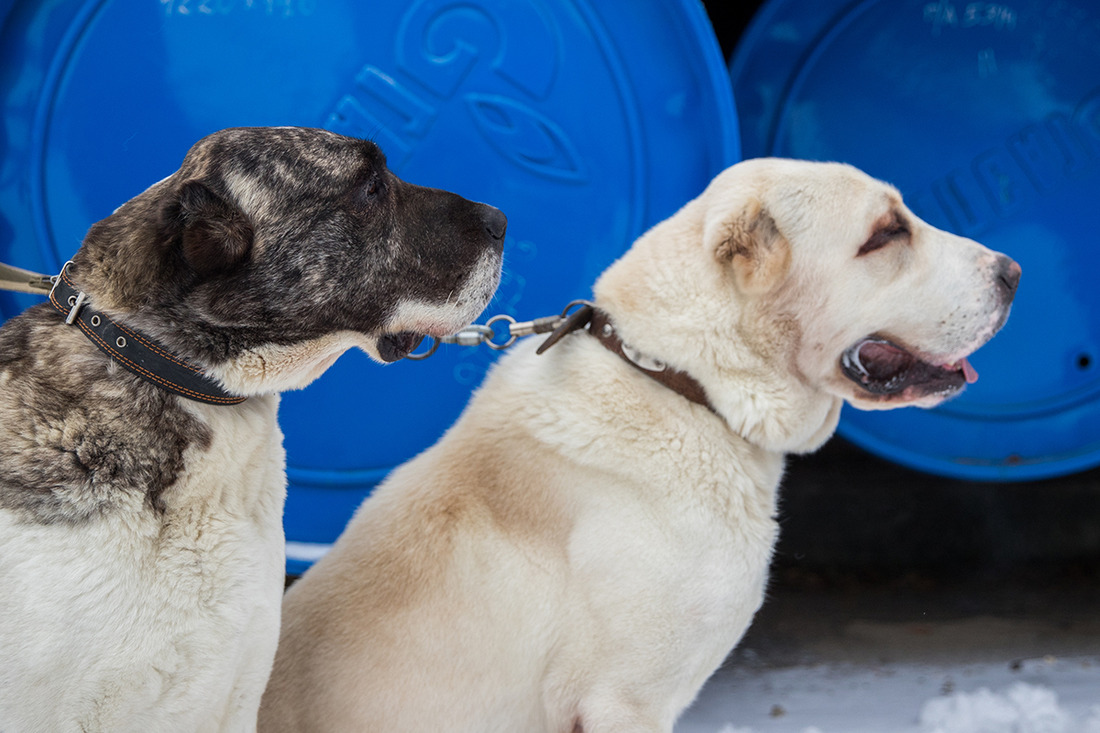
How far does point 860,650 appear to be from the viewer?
3.49 m

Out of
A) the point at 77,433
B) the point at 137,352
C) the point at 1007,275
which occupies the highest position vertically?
the point at 1007,275

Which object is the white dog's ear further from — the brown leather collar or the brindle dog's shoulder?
the brindle dog's shoulder

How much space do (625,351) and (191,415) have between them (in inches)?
42.0

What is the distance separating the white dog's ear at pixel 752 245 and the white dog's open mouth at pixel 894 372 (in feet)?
0.94

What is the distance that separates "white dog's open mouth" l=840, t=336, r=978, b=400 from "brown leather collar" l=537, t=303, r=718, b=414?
377mm

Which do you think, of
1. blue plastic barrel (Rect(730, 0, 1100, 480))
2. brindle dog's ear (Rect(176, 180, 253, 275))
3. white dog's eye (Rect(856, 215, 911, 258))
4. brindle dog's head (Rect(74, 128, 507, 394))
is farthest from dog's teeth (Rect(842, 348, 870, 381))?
blue plastic barrel (Rect(730, 0, 1100, 480))

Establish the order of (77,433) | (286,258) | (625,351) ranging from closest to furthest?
(77,433), (286,258), (625,351)

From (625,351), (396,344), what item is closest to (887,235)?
(625,351)

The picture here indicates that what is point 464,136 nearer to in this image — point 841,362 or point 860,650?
point 841,362

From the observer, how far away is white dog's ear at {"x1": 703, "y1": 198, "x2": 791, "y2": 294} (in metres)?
2.16

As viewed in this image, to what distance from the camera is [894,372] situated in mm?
2262

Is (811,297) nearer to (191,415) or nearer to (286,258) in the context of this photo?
(286,258)

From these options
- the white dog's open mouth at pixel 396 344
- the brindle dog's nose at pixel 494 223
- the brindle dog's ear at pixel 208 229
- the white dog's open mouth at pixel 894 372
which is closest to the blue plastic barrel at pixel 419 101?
the white dog's open mouth at pixel 894 372

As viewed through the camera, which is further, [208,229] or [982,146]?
[982,146]
